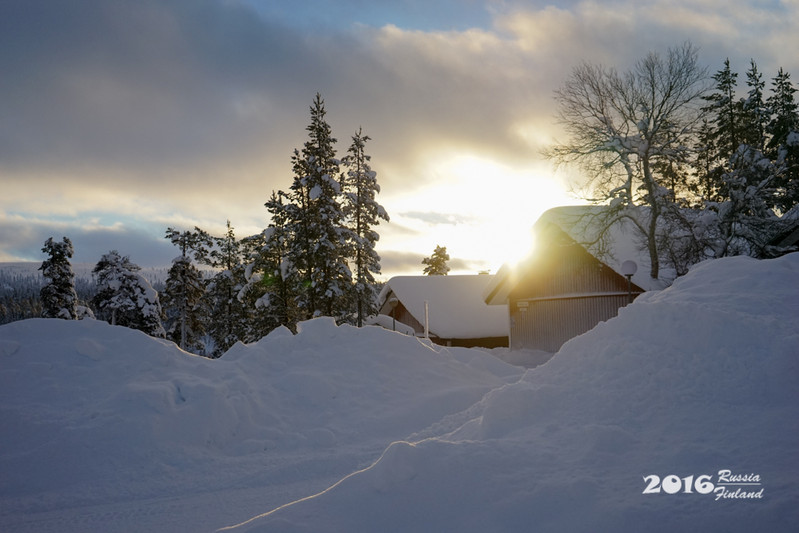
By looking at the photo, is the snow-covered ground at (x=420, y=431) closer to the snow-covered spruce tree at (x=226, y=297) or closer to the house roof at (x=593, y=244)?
the house roof at (x=593, y=244)

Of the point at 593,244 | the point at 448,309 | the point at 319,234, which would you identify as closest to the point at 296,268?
the point at 319,234

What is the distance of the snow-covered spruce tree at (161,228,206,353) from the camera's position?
37.4 meters

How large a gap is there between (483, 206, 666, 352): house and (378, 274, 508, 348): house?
416cm

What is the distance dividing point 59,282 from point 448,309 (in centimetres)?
2569

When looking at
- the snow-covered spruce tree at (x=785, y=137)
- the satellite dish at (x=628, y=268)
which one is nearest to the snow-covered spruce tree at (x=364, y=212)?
the satellite dish at (x=628, y=268)

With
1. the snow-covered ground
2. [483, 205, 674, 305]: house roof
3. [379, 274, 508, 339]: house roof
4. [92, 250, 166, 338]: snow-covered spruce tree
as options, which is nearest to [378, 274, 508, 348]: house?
[379, 274, 508, 339]: house roof

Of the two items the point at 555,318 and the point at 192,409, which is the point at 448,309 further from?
the point at 192,409

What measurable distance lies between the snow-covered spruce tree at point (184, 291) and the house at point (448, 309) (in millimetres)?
15862

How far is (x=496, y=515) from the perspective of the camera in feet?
13.9

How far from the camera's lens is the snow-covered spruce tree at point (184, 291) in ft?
123

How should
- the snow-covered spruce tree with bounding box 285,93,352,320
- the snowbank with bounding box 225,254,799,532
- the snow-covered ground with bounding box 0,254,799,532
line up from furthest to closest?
1. the snow-covered spruce tree with bounding box 285,93,352,320
2. the snow-covered ground with bounding box 0,254,799,532
3. the snowbank with bounding box 225,254,799,532

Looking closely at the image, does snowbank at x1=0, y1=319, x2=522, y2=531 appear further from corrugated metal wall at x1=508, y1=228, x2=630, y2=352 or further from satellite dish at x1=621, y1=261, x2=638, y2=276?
corrugated metal wall at x1=508, y1=228, x2=630, y2=352

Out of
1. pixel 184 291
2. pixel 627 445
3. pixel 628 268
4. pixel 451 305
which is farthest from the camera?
pixel 184 291

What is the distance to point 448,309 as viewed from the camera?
1180 inches
